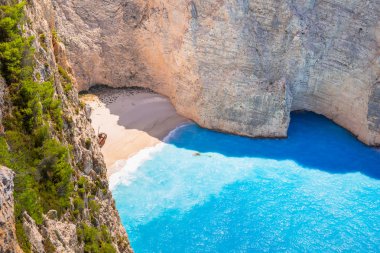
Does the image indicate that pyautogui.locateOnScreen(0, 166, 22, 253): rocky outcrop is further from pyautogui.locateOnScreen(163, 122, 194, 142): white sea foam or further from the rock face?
the rock face

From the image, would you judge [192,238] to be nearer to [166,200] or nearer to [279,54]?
[166,200]

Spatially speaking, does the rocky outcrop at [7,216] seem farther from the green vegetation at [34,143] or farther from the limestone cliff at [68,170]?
the green vegetation at [34,143]

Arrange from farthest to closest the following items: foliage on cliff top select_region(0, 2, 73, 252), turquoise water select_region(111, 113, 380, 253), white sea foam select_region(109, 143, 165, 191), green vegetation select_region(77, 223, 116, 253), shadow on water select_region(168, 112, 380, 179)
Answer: shadow on water select_region(168, 112, 380, 179) < white sea foam select_region(109, 143, 165, 191) < turquoise water select_region(111, 113, 380, 253) < green vegetation select_region(77, 223, 116, 253) < foliage on cliff top select_region(0, 2, 73, 252)

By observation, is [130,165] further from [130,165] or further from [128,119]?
[128,119]

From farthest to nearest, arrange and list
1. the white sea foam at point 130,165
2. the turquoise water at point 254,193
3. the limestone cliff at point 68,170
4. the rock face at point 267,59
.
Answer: the rock face at point 267,59
the white sea foam at point 130,165
the turquoise water at point 254,193
the limestone cliff at point 68,170

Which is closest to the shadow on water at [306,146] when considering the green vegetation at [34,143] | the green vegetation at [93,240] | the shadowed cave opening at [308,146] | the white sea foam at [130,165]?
the shadowed cave opening at [308,146]

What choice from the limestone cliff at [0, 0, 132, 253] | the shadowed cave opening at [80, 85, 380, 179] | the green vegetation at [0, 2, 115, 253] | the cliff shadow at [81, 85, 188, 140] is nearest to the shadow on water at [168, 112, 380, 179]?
the shadowed cave opening at [80, 85, 380, 179]
